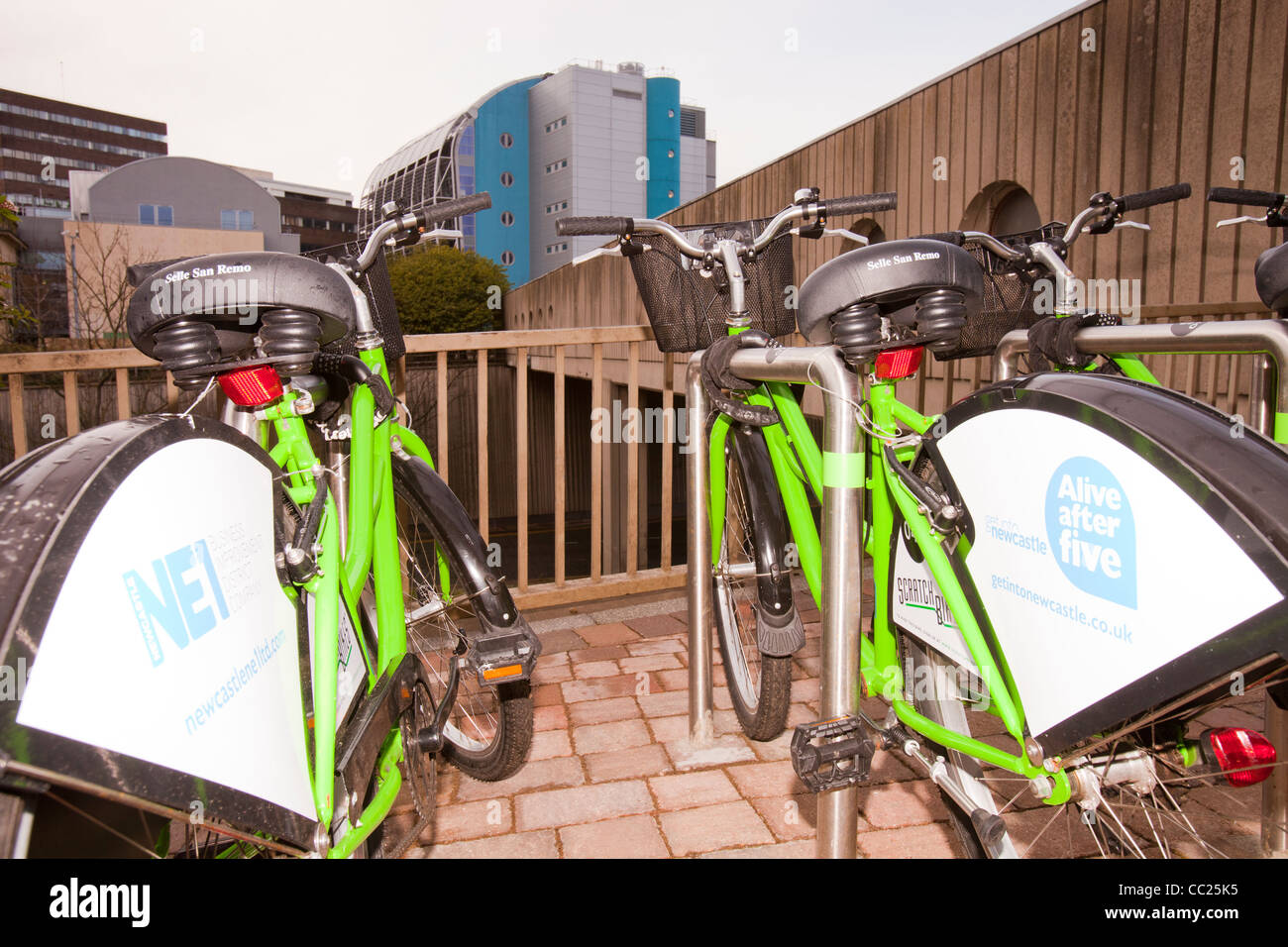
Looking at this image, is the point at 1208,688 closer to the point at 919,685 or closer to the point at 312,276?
the point at 919,685

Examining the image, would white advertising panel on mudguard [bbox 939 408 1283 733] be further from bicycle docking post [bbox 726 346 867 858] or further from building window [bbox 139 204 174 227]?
building window [bbox 139 204 174 227]

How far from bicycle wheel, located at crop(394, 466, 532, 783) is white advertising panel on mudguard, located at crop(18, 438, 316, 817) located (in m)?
0.91

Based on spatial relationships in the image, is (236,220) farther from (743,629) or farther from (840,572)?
(840,572)

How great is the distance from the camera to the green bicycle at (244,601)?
0.83 metres

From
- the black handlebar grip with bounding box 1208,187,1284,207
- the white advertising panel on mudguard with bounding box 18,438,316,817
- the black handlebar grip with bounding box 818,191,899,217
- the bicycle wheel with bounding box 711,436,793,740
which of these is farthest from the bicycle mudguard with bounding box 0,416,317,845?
the black handlebar grip with bounding box 1208,187,1284,207

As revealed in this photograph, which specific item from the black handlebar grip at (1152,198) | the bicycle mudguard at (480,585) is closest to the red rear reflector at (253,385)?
the bicycle mudguard at (480,585)

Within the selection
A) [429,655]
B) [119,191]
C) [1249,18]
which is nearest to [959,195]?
[1249,18]

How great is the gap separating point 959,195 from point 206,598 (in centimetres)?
770

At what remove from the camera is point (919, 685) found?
1.71 m

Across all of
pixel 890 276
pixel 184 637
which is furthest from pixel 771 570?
pixel 184 637

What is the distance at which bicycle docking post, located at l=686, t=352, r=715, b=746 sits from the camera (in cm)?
235

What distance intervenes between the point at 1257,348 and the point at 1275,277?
0.31m

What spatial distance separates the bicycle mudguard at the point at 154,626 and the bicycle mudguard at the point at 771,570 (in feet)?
4.36

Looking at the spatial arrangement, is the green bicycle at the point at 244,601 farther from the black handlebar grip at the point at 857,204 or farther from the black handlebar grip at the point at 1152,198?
the black handlebar grip at the point at 1152,198
